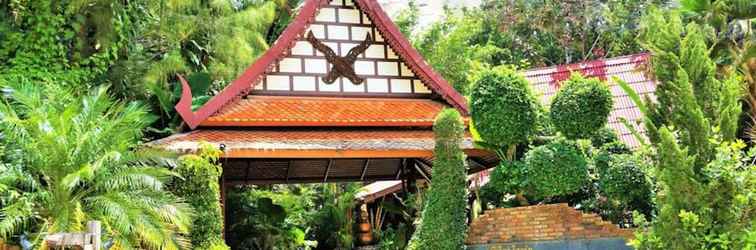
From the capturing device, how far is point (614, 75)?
19594mm

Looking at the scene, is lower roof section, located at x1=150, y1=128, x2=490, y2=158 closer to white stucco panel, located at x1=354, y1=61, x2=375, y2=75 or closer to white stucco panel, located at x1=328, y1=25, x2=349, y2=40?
white stucco panel, located at x1=354, y1=61, x2=375, y2=75

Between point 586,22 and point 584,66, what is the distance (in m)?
5.98

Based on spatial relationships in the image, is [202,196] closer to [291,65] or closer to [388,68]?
[291,65]

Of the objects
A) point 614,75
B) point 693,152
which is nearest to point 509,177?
point 693,152

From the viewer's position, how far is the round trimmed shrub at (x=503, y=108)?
12.6 m

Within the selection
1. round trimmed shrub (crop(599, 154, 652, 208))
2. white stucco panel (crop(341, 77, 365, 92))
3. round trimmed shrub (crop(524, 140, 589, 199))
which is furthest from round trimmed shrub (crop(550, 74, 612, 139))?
white stucco panel (crop(341, 77, 365, 92))

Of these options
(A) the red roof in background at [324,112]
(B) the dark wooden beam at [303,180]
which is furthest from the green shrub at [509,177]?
(B) the dark wooden beam at [303,180]

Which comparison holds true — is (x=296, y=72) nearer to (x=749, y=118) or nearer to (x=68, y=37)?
(x=68, y=37)

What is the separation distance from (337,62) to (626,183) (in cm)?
478

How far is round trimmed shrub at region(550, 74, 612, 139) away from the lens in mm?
12453

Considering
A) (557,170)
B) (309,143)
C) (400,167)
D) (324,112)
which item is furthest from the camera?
(400,167)

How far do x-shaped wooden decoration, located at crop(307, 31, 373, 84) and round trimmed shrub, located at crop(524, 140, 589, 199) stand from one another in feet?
11.8

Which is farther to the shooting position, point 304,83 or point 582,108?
point 304,83

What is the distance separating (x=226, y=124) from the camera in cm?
1377
